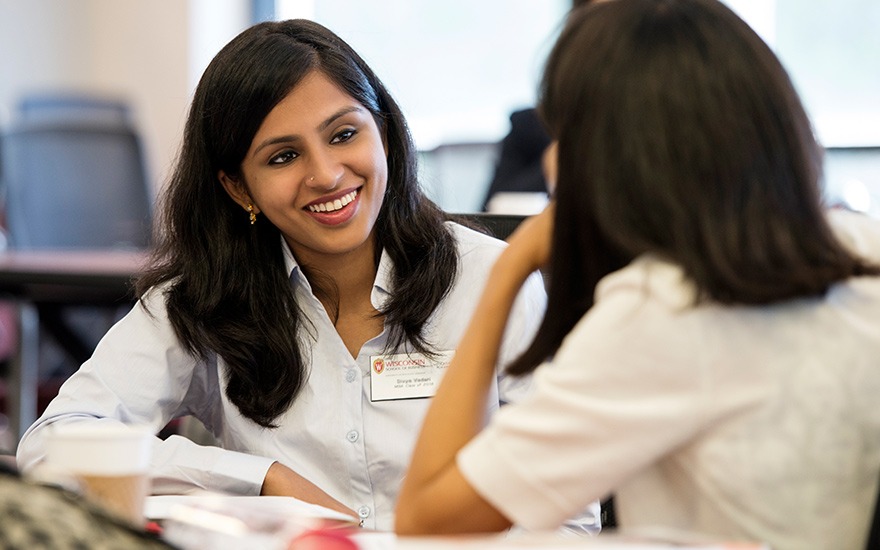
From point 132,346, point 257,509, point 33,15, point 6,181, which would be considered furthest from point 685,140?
point 33,15

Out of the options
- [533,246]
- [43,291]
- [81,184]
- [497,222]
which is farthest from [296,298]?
[81,184]

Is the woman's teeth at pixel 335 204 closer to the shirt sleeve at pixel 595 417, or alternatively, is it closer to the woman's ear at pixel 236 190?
the woman's ear at pixel 236 190

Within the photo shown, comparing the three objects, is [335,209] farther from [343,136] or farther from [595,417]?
[595,417]

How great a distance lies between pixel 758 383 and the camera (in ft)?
3.26

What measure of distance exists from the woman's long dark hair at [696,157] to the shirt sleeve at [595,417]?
2.5 inches

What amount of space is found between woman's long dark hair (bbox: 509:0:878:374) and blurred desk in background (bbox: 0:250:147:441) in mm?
2466

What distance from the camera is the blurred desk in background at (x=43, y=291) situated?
133 inches

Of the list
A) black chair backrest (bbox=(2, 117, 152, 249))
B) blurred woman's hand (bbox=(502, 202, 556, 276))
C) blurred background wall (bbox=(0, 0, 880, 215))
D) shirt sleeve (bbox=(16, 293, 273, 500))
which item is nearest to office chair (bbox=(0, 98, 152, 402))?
black chair backrest (bbox=(2, 117, 152, 249))

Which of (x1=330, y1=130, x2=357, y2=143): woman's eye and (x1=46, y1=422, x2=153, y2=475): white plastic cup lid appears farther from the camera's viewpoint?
(x1=330, y1=130, x2=357, y2=143): woman's eye

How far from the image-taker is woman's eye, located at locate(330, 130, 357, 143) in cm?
178

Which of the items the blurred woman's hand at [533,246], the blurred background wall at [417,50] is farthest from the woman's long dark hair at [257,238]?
the blurred background wall at [417,50]

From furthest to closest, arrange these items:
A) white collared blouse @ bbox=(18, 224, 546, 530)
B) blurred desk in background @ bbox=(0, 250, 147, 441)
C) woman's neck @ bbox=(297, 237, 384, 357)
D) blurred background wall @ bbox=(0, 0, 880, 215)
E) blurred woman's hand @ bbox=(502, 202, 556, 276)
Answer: blurred background wall @ bbox=(0, 0, 880, 215) → blurred desk in background @ bbox=(0, 250, 147, 441) → woman's neck @ bbox=(297, 237, 384, 357) → white collared blouse @ bbox=(18, 224, 546, 530) → blurred woman's hand @ bbox=(502, 202, 556, 276)

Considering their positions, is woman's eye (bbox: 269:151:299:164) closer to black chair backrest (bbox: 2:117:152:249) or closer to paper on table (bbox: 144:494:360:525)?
paper on table (bbox: 144:494:360:525)

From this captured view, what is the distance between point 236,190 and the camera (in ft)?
6.13
